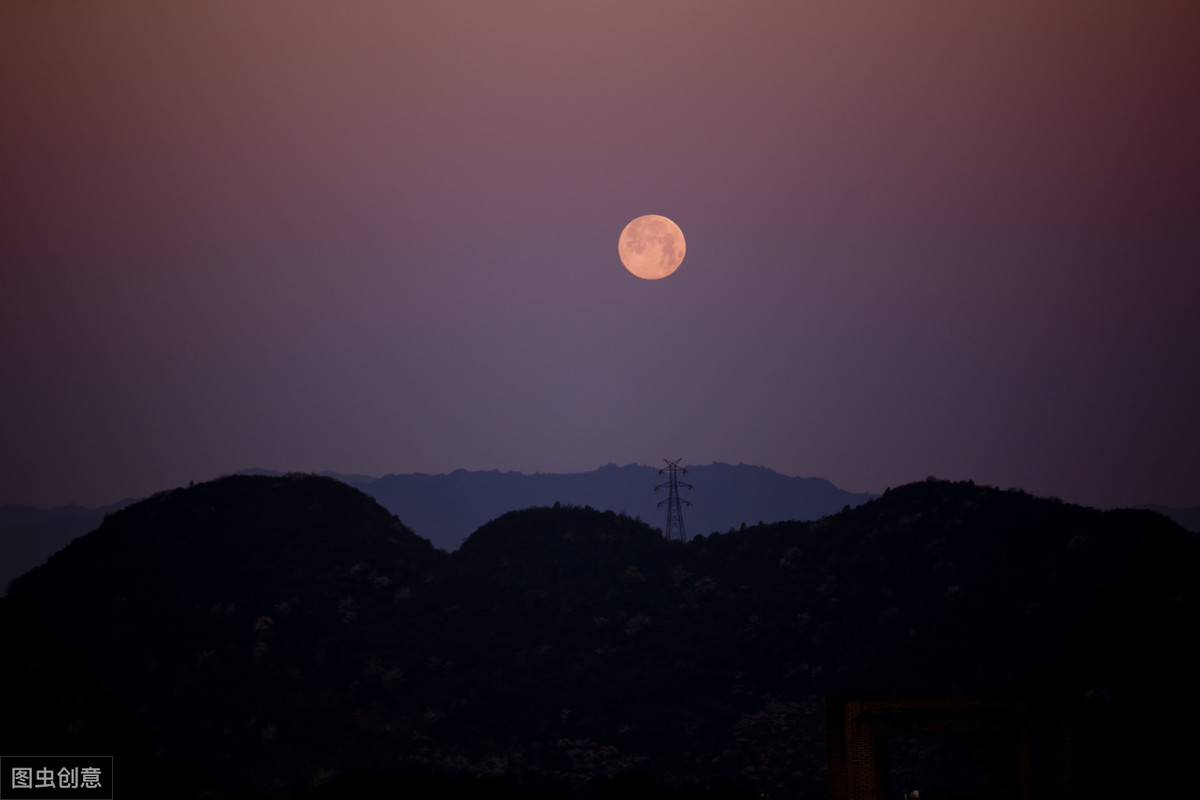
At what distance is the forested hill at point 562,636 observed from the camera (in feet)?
196

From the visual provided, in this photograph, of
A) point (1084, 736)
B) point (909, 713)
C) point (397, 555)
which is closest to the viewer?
point (909, 713)

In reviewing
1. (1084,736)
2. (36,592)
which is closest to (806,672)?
(1084,736)

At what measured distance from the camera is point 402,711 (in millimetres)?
67188

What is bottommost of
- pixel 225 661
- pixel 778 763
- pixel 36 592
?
pixel 778 763

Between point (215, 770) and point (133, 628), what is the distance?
18548mm

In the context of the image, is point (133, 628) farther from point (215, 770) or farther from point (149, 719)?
point (215, 770)

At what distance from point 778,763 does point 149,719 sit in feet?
128

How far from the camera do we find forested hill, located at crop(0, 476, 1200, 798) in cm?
5975

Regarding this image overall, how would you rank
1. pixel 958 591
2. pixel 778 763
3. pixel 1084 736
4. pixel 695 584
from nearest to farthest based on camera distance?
pixel 1084 736, pixel 778 763, pixel 958 591, pixel 695 584

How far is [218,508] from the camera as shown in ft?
290

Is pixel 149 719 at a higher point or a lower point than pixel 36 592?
lower

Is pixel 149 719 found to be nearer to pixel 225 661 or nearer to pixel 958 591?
pixel 225 661

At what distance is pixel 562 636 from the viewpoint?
7481 cm

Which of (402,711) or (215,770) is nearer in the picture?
(215,770)
